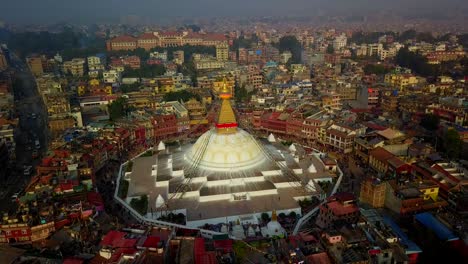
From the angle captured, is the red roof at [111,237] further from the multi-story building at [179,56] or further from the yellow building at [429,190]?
the multi-story building at [179,56]

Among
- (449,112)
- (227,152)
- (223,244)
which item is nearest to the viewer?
(223,244)

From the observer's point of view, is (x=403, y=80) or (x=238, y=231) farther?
(x=403, y=80)

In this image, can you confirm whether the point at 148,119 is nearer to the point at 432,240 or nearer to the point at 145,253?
the point at 145,253

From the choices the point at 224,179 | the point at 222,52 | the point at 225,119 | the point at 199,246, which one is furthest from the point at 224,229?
the point at 222,52

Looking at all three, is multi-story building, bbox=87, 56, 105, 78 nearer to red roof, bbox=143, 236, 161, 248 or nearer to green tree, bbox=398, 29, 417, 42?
red roof, bbox=143, 236, 161, 248

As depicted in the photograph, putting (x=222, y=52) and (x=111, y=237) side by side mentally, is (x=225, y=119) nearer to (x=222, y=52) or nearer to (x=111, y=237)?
(x=111, y=237)

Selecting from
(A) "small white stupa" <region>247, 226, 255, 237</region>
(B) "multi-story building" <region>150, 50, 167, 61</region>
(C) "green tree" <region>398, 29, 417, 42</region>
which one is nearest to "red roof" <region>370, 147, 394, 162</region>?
(A) "small white stupa" <region>247, 226, 255, 237</region>
